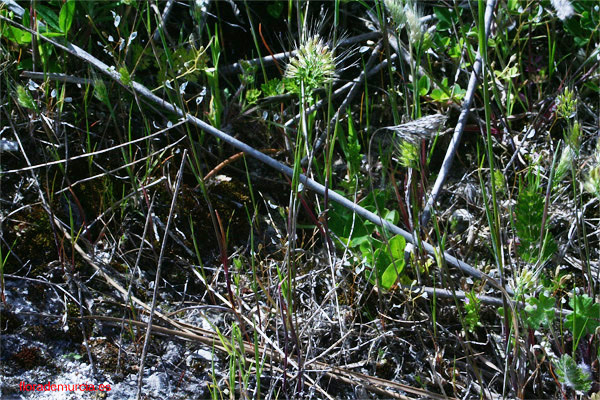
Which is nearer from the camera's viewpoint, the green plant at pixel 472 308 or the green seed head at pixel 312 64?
the green seed head at pixel 312 64

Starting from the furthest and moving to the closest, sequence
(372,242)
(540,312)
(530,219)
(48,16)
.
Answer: (48,16) → (372,242) → (530,219) → (540,312)

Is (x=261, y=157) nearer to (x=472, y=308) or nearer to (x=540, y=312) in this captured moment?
(x=472, y=308)

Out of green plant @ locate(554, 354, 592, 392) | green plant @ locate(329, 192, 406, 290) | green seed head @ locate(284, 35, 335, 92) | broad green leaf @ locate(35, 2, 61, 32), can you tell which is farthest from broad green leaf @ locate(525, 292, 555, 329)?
broad green leaf @ locate(35, 2, 61, 32)

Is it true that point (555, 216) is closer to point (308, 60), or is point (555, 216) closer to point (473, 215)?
point (473, 215)

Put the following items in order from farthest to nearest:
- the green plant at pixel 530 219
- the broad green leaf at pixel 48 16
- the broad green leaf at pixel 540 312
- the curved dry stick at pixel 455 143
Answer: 1. the broad green leaf at pixel 48 16
2. the curved dry stick at pixel 455 143
3. the green plant at pixel 530 219
4. the broad green leaf at pixel 540 312

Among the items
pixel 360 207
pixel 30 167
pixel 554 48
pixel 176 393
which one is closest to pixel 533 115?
pixel 554 48

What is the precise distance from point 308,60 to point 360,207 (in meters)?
0.50

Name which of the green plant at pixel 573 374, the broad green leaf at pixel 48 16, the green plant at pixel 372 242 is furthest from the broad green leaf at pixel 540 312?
the broad green leaf at pixel 48 16

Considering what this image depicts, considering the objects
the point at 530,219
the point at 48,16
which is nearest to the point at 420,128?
the point at 530,219

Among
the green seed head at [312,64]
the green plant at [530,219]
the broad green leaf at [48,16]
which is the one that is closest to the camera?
the green seed head at [312,64]

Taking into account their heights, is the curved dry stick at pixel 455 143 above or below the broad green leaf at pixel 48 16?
below

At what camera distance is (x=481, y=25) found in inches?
37.4

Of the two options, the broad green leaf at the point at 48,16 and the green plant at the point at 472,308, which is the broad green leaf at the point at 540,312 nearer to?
the green plant at the point at 472,308

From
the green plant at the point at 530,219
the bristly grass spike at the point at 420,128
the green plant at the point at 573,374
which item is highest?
the bristly grass spike at the point at 420,128
